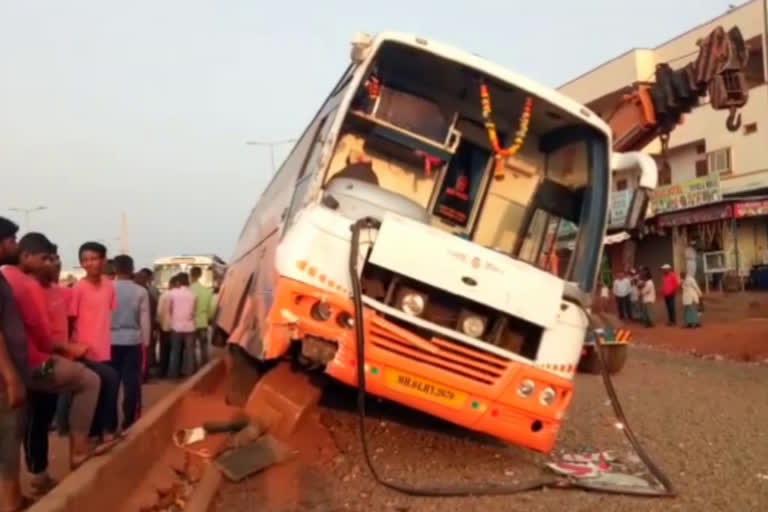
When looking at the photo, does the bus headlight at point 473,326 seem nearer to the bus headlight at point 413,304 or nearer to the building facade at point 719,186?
the bus headlight at point 413,304

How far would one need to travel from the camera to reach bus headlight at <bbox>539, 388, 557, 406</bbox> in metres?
6.51

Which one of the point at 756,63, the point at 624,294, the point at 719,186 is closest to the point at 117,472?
the point at 624,294

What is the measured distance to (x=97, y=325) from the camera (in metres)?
6.46

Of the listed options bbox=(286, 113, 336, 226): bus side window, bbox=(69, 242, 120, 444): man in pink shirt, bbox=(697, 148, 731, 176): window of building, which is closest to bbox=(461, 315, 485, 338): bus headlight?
bbox=(286, 113, 336, 226): bus side window

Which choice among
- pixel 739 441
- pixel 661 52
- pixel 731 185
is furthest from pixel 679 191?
pixel 739 441

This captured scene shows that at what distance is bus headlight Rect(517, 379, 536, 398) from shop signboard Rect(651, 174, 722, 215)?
74.3 ft

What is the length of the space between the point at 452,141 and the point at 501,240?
0.99 metres

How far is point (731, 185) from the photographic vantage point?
1176 inches

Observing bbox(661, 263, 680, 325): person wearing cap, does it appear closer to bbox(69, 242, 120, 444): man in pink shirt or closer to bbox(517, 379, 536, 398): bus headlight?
bbox(517, 379, 536, 398): bus headlight

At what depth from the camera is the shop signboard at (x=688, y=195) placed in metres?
28.3

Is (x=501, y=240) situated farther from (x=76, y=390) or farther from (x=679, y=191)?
(x=679, y=191)

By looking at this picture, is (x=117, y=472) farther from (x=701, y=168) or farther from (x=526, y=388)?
(x=701, y=168)

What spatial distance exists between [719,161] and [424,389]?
27.6m

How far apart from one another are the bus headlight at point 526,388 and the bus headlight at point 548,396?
9 cm
